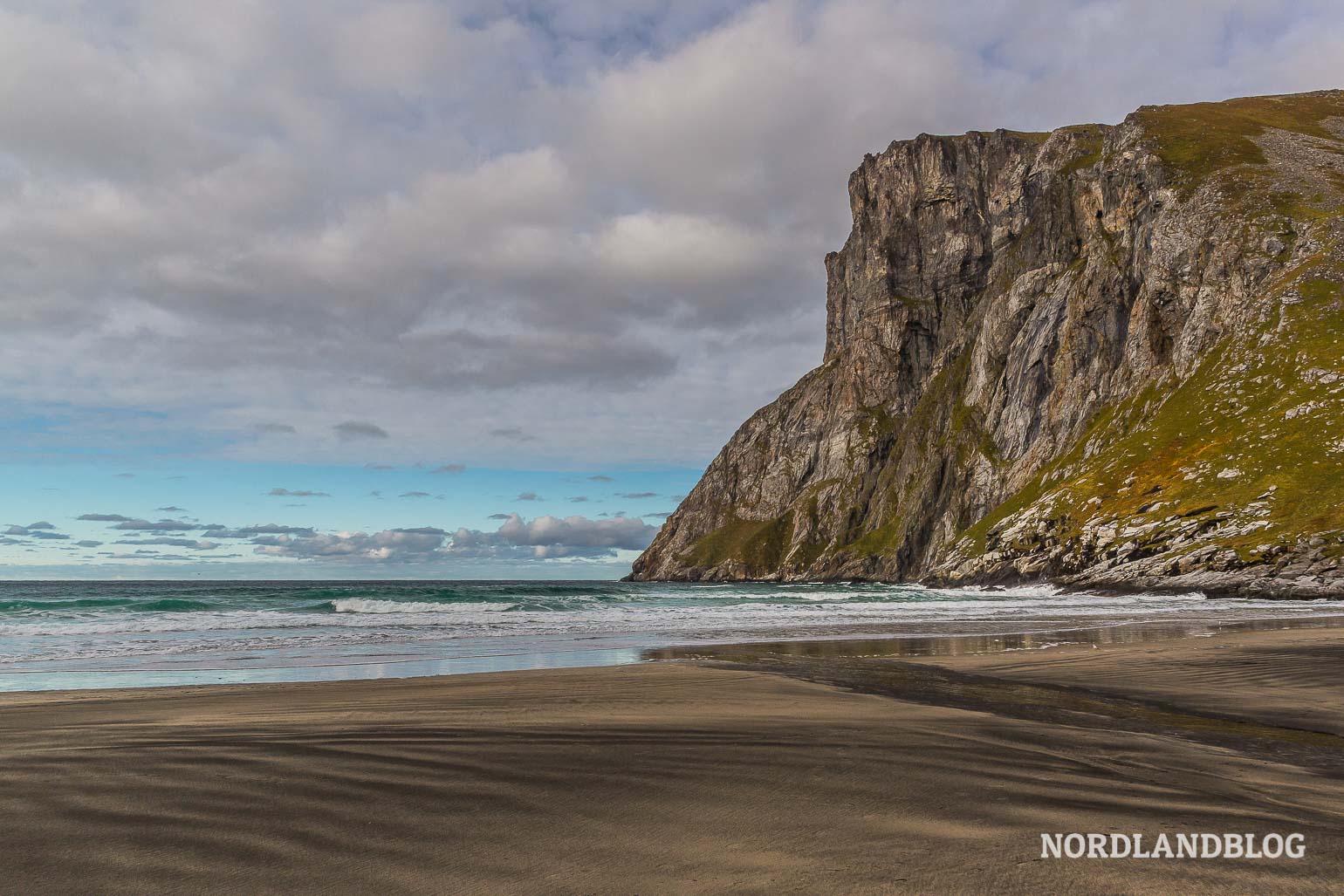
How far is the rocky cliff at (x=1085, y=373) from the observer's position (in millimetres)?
62938

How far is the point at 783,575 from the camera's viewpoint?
170 m

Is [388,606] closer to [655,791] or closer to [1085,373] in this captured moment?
[655,791]

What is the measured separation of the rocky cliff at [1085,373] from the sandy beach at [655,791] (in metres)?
53.5

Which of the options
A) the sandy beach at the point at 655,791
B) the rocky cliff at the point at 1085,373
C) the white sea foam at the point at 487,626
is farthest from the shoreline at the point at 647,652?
the rocky cliff at the point at 1085,373

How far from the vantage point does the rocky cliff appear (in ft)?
206

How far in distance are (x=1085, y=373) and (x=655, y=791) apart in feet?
391

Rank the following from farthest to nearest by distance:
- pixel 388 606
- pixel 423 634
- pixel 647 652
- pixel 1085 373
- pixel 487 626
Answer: pixel 1085 373
pixel 388 606
pixel 487 626
pixel 423 634
pixel 647 652

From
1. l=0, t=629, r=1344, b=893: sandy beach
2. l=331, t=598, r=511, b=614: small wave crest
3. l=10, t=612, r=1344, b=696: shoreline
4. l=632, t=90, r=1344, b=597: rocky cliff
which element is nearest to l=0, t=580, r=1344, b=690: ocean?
l=10, t=612, r=1344, b=696: shoreline

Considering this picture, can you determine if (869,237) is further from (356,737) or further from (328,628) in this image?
(356,737)

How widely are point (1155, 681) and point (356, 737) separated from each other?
12590 mm

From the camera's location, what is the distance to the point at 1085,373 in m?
108

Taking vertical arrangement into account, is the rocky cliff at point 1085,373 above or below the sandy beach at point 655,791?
above

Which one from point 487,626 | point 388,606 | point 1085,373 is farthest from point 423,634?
point 1085,373

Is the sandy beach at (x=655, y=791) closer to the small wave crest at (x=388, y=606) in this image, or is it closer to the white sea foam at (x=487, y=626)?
the white sea foam at (x=487, y=626)
